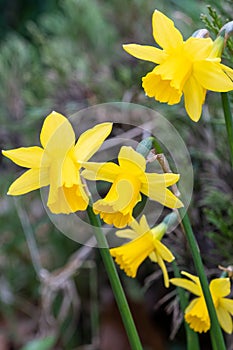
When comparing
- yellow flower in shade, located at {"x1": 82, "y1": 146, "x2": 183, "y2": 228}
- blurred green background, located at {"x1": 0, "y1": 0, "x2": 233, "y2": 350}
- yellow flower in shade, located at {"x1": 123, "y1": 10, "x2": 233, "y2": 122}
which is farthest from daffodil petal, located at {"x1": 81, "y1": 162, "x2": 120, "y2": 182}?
blurred green background, located at {"x1": 0, "y1": 0, "x2": 233, "y2": 350}

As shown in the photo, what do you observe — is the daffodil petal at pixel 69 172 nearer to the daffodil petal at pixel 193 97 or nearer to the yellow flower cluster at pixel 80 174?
the yellow flower cluster at pixel 80 174

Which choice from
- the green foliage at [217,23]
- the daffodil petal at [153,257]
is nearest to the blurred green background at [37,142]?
the green foliage at [217,23]

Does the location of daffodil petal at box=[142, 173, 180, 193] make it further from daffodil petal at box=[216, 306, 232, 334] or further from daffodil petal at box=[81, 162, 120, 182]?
daffodil petal at box=[216, 306, 232, 334]

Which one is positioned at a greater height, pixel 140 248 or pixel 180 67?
pixel 180 67

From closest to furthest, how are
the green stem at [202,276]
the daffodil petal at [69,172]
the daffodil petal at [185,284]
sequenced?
the daffodil petal at [69,172], the green stem at [202,276], the daffodil petal at [185,284]

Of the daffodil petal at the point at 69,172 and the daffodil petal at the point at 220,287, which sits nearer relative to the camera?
the daffodil petal at the point at 69,172

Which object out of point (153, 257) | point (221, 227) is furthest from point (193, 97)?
point (221, 227)

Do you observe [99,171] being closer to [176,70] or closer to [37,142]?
[176,70]

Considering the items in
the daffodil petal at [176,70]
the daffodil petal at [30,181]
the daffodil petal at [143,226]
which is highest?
the daffodil petal at [176,70]
